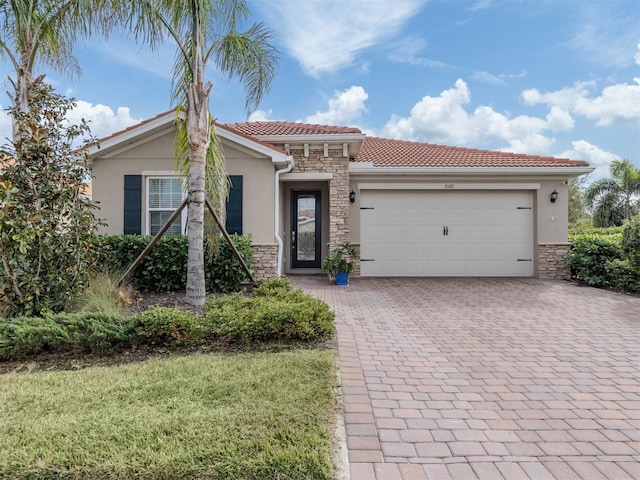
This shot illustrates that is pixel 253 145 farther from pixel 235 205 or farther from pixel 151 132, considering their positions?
pixel 151 132

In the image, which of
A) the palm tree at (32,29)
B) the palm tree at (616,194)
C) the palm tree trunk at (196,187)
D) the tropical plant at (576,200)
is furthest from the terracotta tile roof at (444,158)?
the tropical plant at (576,200)

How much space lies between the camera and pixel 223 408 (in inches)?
117

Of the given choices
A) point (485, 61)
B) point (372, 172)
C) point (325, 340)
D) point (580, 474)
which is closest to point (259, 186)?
point (372, 172)

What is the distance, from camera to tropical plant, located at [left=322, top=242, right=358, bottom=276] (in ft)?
32.6

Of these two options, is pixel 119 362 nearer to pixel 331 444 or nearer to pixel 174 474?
pixel 174 474

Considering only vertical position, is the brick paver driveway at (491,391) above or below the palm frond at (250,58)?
below

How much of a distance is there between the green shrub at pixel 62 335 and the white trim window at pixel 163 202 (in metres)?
4.85

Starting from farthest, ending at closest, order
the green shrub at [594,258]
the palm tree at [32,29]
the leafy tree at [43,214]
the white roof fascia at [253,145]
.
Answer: the green shrub at [594,258] < the white roof fascia at [253,145] < the palm tree at [32,29] < the leafy tree at [43,214]

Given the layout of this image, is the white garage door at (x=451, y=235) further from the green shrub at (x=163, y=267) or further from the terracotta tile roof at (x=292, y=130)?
the green shrub at (x=163, y=267)

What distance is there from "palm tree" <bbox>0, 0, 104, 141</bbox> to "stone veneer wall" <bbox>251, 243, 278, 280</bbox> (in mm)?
5324

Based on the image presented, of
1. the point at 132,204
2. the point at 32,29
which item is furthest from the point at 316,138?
the point at 32,29

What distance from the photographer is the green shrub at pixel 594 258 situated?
964cm

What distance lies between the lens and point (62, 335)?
172 inches

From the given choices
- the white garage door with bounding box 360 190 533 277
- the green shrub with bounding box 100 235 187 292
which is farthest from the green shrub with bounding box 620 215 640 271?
the green shrub with bounding box 100 235 187 292
